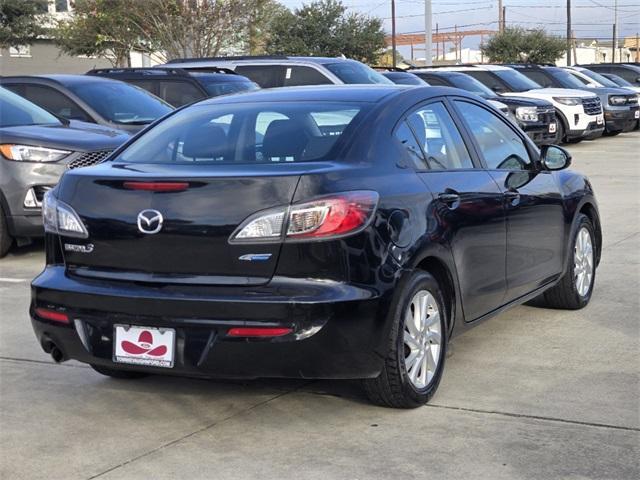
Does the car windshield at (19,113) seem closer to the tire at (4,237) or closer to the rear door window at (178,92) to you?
the tire at (4,237)

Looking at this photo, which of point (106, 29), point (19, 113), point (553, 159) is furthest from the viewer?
point (106, 29)

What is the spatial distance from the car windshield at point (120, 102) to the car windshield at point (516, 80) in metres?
12.1

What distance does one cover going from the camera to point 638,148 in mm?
21531

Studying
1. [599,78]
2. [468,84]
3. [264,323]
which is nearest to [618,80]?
[599,78]

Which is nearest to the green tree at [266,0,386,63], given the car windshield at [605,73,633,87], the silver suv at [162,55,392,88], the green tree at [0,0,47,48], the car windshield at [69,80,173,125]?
the green tree at [0,0,47,48]

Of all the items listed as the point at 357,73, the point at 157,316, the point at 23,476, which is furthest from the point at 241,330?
the point at 357,73

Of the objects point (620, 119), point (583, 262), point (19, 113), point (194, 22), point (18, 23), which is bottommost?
point (583, 262)

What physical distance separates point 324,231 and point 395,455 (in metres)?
0.99

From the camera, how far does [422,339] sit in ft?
16.6

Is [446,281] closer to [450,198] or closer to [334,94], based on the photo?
[450,198]

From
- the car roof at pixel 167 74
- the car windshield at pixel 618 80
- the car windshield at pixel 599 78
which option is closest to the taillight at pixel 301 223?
the car roof at pixel 167 74

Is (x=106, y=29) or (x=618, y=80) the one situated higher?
(x=106, y=29)

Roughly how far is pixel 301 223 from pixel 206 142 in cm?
105

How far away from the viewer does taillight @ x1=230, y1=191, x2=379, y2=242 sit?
4535mm
